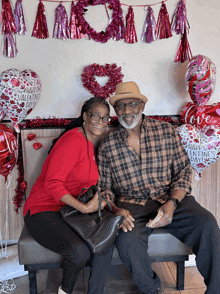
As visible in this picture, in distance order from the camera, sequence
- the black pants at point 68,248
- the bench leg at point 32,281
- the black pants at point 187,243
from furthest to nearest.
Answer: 1. the bench leg at point 32,281
2. the black pants at point 187,243
3. the black pants at point 68,248

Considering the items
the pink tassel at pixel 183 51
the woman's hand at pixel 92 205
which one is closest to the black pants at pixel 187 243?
the woman's hand at pixel 92 205

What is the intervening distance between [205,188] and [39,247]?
1676 mm

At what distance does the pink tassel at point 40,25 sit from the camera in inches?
95.9

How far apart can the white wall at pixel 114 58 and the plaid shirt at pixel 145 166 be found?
56cm

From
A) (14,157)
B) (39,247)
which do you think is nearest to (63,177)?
(39,247)

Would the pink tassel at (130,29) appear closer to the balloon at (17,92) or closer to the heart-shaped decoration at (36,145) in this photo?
the balloon at (17,92)

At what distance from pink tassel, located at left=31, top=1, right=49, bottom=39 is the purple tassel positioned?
7.0 inches

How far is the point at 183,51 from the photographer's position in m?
2.64

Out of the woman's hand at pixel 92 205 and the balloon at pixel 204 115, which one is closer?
the woman's hand at pixel 92 205

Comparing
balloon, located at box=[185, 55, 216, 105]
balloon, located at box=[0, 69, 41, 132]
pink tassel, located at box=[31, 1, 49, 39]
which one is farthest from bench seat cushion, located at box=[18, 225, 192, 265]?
pink tassel, located at box=[31, 1, 49, 39]

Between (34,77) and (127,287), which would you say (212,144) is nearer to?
(127,287)

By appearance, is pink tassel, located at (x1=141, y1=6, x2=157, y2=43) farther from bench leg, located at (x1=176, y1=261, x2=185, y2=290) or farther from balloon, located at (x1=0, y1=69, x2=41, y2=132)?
bench leg, located at (x1=176, y1=261, x2=185, y2=290)

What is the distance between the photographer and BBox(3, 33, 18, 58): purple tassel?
2.45 m

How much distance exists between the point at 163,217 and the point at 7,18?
1990mm
